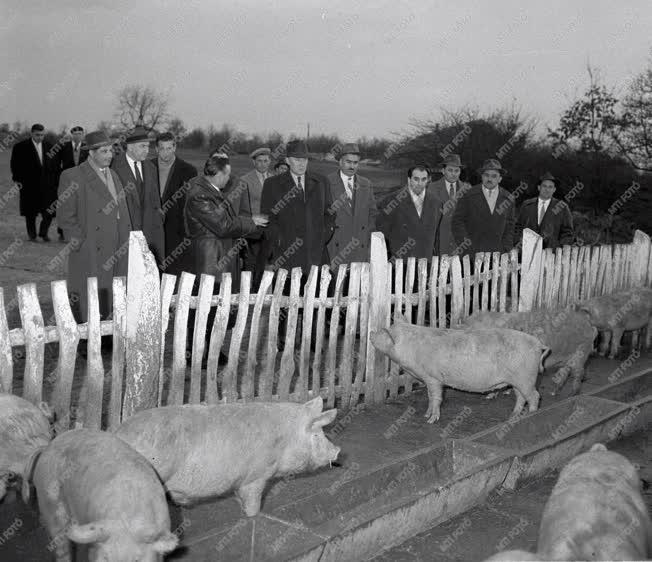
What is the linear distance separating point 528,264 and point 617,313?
1.23 metres

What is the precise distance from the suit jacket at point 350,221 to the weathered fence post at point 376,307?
1518 mm

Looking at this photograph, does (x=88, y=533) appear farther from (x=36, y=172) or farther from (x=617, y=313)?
(x=36, y=172)

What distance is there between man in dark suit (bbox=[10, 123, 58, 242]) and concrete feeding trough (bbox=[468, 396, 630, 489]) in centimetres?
1101

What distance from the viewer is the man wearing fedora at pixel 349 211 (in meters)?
9.70

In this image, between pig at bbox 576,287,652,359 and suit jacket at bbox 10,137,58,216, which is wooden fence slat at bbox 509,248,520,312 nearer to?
pig at bbox 576,287,652,359

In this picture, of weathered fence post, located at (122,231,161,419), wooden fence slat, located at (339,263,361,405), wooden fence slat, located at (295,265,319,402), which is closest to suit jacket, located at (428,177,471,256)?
wooden fence slat, located at (339,263,361,405)

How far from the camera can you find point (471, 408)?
830cm

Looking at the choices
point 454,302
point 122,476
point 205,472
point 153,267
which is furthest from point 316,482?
point 454,302

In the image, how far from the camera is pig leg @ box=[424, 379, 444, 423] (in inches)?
301

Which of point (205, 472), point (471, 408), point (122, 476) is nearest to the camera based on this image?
point (122, 476)

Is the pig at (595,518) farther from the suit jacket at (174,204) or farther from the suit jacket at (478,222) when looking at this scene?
the suit jacket at (478,222)

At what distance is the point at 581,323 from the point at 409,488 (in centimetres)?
388

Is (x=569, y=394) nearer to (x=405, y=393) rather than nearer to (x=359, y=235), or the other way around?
(x=405, y=393)

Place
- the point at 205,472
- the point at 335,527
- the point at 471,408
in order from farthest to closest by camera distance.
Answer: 1. the point at 471,408
2. the point at 205,472
3. the point at 335,527
